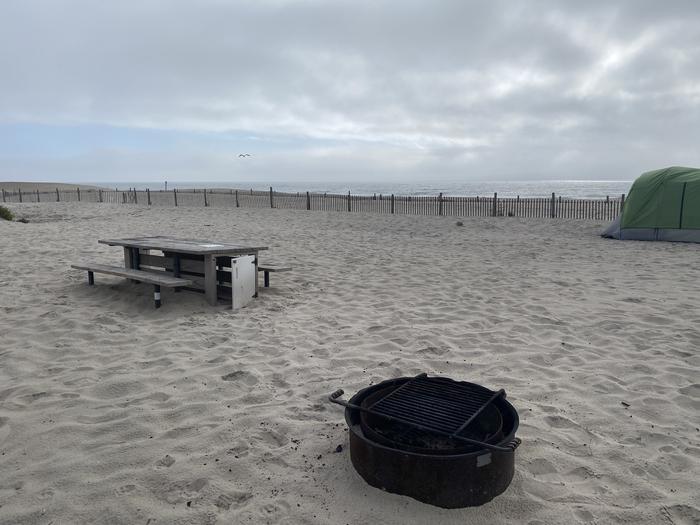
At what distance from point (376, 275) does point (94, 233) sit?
355 inches

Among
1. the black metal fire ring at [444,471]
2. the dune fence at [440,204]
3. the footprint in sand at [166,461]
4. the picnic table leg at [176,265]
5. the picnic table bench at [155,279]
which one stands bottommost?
the footprint in sand at [166,461]

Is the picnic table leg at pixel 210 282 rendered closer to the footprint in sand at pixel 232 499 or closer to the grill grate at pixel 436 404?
the grill grate at pixel 436 404

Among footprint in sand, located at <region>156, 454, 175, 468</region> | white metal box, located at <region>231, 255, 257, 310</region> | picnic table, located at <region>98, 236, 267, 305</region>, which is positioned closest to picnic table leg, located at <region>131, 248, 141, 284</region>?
picnic table, located at <region>98, 236, 267, 305</region>

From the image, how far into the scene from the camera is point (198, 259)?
623 centimetres

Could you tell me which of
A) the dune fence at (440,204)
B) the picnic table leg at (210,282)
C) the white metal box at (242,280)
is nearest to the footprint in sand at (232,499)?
the white metal box at (242,280)

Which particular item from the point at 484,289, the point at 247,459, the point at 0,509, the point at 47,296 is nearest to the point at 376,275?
the point at 484,289

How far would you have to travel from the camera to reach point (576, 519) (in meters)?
2.20

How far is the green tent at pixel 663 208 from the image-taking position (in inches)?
461

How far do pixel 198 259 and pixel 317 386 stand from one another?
3284 millimetres

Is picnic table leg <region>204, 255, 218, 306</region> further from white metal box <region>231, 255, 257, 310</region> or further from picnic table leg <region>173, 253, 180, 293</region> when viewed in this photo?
picnic table leg <region>173, 253, 180, 293</region>

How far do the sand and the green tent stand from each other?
4.58 m

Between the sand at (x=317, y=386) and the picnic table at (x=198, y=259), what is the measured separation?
11.2 inches

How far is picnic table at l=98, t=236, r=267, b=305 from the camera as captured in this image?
5672 millimetres

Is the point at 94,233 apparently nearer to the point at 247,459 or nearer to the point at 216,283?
the point at 216,283
